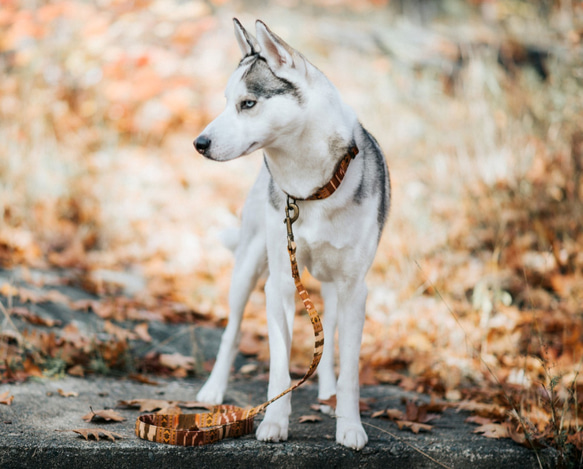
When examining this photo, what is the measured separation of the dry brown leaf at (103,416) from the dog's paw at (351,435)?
93cm

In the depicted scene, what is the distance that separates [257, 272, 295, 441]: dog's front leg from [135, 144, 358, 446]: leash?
0.06 m

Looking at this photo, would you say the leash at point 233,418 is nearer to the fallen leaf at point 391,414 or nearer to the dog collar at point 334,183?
the dog collar at point 334,183

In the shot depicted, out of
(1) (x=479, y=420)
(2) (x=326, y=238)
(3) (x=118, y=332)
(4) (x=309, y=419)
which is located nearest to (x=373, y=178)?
(2) (x=326, y=238)

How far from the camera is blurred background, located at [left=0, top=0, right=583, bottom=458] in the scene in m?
3.90

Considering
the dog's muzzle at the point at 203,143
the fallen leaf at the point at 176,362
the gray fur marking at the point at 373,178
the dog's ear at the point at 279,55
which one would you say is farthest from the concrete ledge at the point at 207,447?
the dog's ear at the point at 279,55

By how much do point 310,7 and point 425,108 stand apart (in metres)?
7.47

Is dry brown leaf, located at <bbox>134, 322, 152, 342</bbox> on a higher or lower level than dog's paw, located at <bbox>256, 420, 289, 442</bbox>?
higher

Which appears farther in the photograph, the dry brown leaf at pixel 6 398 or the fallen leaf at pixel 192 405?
the fallen leaf at pixel 192 405

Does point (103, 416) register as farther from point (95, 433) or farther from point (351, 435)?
point (351, 435)

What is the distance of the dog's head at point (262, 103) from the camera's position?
2.06m

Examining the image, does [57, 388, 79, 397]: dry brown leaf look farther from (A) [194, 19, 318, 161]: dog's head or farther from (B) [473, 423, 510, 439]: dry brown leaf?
(B) [473, 423, 510, 439]: dry brown leaf

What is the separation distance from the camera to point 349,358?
2.30m

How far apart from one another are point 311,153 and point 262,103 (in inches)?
10.4

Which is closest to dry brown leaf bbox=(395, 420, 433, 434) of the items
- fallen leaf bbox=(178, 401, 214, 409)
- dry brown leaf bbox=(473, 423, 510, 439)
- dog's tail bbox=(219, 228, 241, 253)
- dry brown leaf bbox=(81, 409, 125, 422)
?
dry brown leaf bbox=(473, 423, 510, 439)
